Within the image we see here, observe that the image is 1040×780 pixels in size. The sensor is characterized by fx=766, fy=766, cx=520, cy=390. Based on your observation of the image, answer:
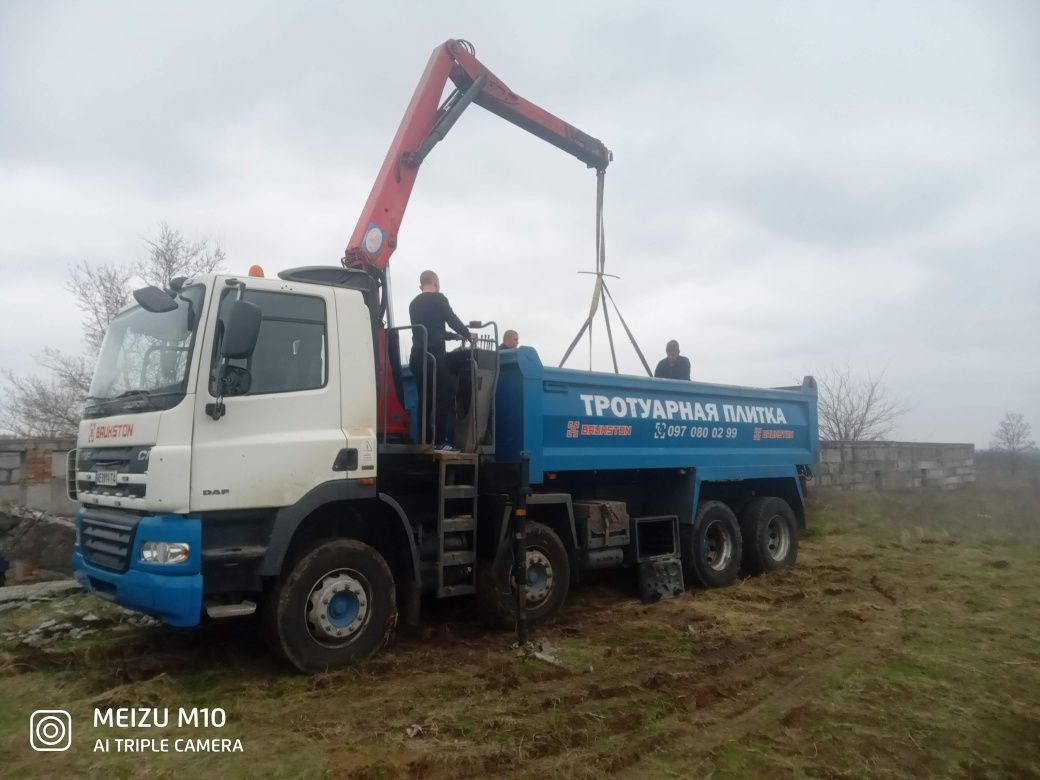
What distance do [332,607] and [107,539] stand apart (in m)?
1.53

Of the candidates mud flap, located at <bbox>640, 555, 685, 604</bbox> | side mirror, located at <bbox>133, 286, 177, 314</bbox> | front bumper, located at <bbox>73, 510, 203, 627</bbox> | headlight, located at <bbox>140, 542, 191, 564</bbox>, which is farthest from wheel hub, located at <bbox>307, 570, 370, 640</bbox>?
mud flap, located at <bbox>640, 555, 685, 604</bbox>

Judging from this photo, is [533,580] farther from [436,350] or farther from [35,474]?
[35,474]

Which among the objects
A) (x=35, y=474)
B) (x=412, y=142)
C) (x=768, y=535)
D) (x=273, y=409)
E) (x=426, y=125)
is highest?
(x=426, y=125)

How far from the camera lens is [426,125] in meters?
7.20

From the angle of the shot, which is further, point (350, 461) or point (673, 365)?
point (673, 365)

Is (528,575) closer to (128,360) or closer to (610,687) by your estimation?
(610,687)

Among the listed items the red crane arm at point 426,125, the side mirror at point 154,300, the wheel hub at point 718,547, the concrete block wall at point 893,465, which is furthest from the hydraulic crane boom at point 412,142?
the concrete block wall at point 893,465

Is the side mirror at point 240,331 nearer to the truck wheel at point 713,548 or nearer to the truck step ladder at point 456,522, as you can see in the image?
the truck step ladder at point 456,522

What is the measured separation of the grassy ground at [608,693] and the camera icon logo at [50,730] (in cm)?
6

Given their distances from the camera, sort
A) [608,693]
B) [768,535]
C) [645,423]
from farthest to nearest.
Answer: [768,535] → [645,423] → [608,693]

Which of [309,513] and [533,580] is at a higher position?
[309,513]

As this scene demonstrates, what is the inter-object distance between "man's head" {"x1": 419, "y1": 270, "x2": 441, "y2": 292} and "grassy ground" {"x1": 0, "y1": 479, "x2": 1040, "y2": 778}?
2814 millimetres

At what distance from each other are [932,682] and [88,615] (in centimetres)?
655

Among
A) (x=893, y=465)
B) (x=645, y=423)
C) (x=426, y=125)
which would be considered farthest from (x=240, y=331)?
(x=893, y=465)
